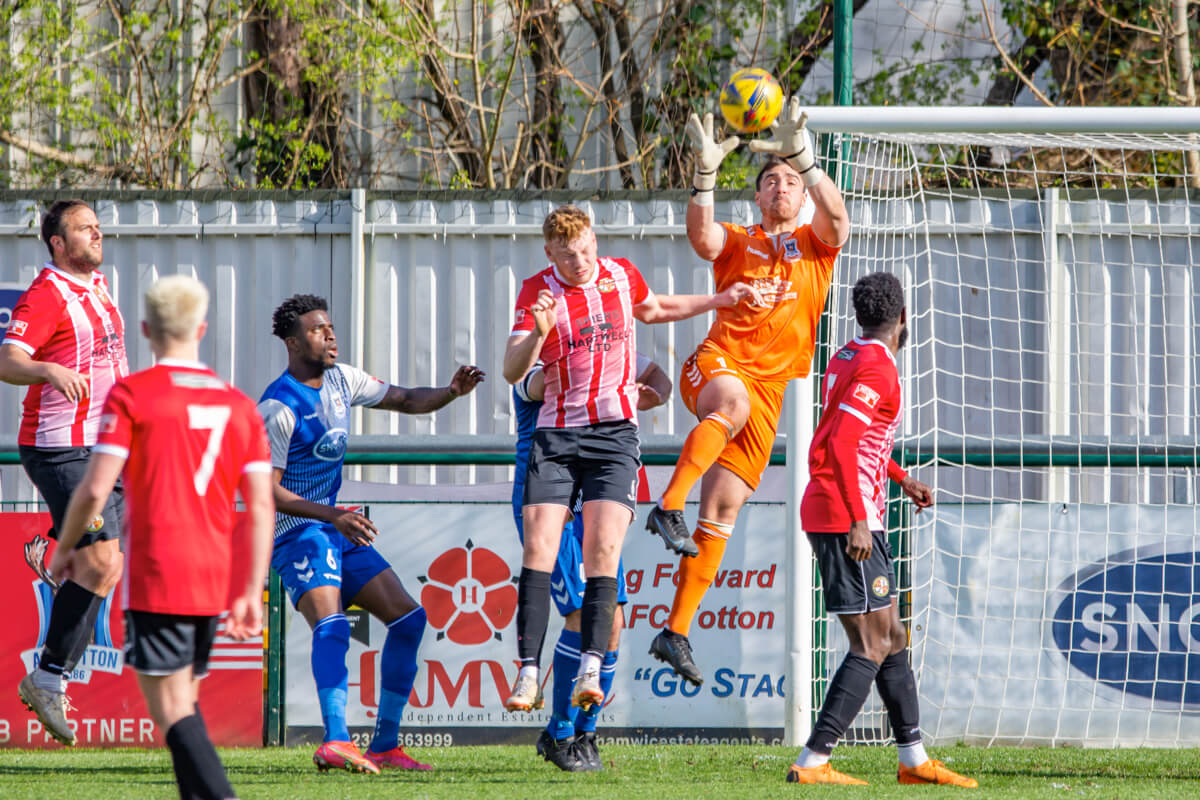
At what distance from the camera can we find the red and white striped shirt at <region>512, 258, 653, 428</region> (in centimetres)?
547

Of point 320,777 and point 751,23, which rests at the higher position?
point 751,23

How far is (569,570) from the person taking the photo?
596 centimetres

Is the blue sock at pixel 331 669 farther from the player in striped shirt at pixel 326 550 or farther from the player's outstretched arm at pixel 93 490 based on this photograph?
the player's outstretched arm at pixel 93 490

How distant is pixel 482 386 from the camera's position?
9.66 meters

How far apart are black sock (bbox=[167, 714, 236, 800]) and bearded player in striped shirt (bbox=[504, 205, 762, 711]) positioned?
1843 millimetres

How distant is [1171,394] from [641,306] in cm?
518

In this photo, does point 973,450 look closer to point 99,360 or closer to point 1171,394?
point 1171,394

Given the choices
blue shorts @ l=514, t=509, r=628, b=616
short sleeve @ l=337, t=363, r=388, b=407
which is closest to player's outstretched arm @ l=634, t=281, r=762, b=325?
blue shorts @ l=514, t=509, r=628, b=616

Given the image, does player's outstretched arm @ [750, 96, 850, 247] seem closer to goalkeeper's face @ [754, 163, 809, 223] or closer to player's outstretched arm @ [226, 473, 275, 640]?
goalkeeper's face @ [754, 163, 809, 223]

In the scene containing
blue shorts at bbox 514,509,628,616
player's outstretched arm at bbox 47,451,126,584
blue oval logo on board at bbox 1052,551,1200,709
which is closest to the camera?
player's outstretched arm at bbox 47,451,126,584

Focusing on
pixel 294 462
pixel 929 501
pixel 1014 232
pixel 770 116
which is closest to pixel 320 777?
pixel 294 462

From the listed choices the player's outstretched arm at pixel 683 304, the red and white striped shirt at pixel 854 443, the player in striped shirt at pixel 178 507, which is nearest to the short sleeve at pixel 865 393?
the red and white striped shirt at pixel 854 443

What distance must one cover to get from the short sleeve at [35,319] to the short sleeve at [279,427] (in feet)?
3.08

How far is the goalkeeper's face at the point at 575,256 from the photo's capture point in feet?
17.9
